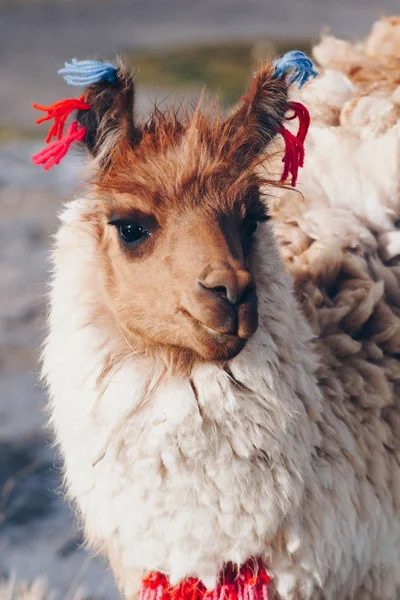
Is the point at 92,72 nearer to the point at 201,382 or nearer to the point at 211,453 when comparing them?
the point at 201,382

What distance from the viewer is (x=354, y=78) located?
413cm

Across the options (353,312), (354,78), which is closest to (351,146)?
(354,78)

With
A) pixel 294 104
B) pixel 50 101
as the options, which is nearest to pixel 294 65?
pixel 294 104

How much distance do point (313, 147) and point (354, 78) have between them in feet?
1.58

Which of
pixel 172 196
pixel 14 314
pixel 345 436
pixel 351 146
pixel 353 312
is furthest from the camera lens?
pixel 14 314

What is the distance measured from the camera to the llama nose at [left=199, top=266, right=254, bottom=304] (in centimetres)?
240

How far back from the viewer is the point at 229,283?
2396 millimetres

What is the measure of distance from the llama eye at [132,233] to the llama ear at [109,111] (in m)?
0.21

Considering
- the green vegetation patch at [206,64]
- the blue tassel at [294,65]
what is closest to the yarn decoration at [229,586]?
the blue tassel at [294,65]

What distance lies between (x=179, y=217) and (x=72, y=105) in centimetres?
42

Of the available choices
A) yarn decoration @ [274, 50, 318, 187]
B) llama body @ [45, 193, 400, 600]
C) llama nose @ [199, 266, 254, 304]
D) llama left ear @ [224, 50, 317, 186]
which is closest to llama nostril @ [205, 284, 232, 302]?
llama nose @ [199, 266, 254, 304]

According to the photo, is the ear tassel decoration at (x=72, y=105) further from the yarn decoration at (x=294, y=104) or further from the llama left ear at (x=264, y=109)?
the yarn decoration at (x=294, y=104)

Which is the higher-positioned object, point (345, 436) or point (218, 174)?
point (218, 174)

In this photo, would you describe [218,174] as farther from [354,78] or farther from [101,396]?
[354,78]
